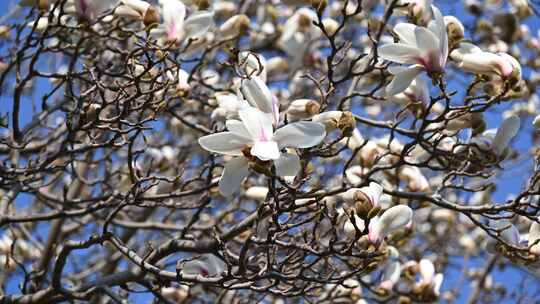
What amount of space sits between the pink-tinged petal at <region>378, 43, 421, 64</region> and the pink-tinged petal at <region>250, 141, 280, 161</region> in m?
0.40

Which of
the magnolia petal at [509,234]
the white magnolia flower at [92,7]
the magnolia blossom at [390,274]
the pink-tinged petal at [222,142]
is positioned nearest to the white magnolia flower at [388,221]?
the magnolia petal at [509,234]

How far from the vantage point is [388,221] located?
191cm

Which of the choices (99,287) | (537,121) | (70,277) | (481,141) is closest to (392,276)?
(481,141)

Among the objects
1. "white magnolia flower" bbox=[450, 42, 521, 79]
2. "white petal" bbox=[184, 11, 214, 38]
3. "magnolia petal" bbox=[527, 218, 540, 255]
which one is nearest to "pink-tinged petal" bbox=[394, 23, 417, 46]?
"white magnolia flower" bbox=[450, 42, 521, 79]

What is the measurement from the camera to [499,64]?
1.97 m

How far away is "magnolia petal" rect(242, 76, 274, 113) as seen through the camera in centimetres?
174

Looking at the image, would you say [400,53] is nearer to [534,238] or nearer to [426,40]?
[426,40]

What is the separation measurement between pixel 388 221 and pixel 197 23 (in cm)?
93

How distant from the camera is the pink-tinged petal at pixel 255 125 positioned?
5.40 ft

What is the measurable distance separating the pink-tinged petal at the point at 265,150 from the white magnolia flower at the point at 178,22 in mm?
827

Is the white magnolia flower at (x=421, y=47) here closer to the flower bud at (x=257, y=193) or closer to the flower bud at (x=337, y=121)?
the flower bud at (x=337, y=121)

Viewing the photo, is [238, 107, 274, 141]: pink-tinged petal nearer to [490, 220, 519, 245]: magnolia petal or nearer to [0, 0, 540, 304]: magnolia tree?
[0, 0, 540, 304]: magnolia tree

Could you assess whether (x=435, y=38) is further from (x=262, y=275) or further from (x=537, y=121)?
(x=262, y=275)

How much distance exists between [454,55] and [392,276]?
819 mm
